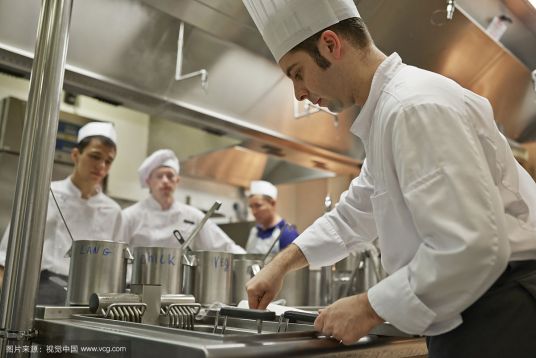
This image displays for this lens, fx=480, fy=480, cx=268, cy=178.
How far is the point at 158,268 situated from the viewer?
1164mm

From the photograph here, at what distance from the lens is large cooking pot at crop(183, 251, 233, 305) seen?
1221mm

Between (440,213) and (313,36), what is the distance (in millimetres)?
384

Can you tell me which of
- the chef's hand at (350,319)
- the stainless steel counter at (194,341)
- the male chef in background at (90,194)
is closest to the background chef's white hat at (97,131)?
the male chef in background at (90,194)

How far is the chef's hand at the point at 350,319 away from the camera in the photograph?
2.14 ft

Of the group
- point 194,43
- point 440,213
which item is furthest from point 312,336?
point 194,43

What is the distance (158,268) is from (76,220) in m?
1.02

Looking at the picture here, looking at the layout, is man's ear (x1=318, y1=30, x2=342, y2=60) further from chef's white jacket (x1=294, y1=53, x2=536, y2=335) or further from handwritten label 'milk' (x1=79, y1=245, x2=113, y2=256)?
handwritten label 'milk' (x1=79, y1=245, x2=113, y2=256)

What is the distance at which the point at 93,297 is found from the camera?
0.94 m

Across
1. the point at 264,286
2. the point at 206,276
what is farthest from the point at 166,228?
the point at 264,286

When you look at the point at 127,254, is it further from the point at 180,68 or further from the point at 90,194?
the point at 90,194

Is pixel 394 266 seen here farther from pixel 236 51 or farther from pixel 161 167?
pixel 161 167

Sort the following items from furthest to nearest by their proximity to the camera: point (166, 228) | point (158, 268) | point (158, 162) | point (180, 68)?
point (158, 162) < point (166, 228) < point (180, 68) < point (158, 268)

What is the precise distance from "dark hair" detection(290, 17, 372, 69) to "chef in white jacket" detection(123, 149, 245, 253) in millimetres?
1567

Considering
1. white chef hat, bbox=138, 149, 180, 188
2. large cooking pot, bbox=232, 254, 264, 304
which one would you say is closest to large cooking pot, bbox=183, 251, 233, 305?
large cooking pot, bbox=232, 254, 264, 304
